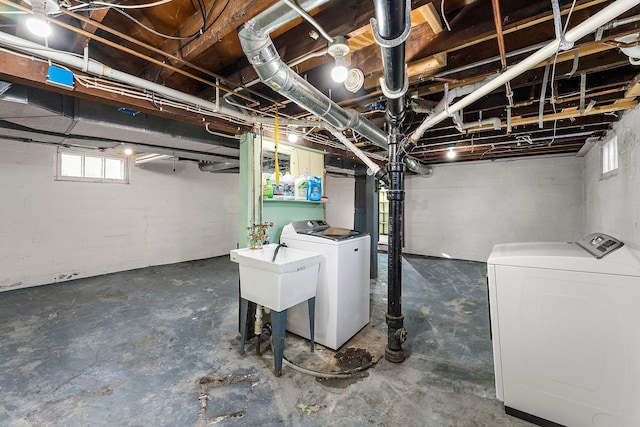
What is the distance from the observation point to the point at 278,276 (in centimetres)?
195

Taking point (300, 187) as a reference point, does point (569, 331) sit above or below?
below

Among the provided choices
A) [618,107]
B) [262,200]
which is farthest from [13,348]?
[618,107]

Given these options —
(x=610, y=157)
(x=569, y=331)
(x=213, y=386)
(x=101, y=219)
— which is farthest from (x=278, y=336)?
(x=101, y=219)

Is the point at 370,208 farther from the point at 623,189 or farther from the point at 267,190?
the point at 623,189

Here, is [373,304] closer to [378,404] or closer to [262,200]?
[378,404]

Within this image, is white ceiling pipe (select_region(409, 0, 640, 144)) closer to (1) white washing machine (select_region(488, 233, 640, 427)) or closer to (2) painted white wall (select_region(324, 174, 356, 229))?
(1) white washing machine (select_region(488, 233, 640, 427))

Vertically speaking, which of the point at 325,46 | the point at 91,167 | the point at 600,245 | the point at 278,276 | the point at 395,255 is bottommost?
the point at 278,276

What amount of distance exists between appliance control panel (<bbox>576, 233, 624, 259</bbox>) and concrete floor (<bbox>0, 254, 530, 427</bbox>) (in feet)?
3.58

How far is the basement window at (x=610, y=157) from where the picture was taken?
2.84m

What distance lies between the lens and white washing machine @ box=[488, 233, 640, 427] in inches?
51.6

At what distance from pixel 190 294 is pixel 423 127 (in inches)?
144

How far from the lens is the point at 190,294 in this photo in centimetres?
377

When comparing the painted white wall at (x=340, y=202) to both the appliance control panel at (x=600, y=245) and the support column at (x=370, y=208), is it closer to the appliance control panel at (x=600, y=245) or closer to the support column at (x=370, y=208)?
the support column at (x=370, y=208)

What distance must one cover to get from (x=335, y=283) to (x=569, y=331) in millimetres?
1526
